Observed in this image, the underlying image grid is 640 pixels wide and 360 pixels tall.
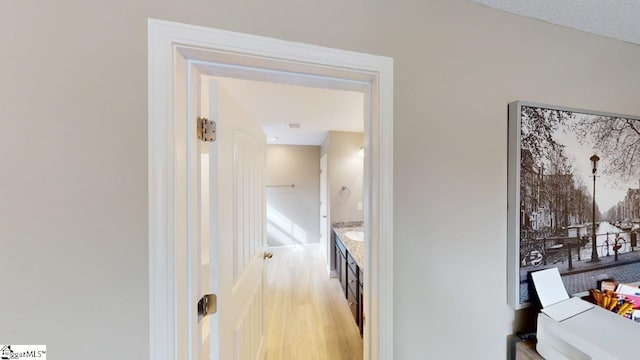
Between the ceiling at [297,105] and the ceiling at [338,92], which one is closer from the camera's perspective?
the ceiling at [338,92]

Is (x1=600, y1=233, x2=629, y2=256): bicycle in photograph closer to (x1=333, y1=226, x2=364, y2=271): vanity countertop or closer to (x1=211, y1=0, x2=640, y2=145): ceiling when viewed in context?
(x1=211, y1=0, x2=640, y2=145): ceiling

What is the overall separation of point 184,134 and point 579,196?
172 centimetres

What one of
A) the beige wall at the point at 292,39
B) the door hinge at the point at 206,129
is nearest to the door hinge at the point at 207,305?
the beige wall at the point at 292,39

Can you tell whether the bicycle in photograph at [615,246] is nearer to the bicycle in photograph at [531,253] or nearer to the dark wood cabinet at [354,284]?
the bicycle in photograph at [531,253]

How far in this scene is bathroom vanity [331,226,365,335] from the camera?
1.92 m

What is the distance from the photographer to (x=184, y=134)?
69 centimetres

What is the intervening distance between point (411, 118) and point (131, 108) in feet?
3.08

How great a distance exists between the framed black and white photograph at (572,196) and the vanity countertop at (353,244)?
116 centimetres

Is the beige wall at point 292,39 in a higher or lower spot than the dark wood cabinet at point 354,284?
higher

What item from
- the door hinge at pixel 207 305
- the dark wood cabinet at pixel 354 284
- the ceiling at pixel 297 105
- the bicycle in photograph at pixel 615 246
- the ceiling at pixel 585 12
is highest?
the ceiling at pixel 297 105

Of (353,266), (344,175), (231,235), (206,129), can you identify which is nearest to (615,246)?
(353,266)

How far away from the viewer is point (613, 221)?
1.05 m

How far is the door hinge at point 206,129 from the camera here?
0.78 meters

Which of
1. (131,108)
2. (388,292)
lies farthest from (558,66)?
(131,108)
